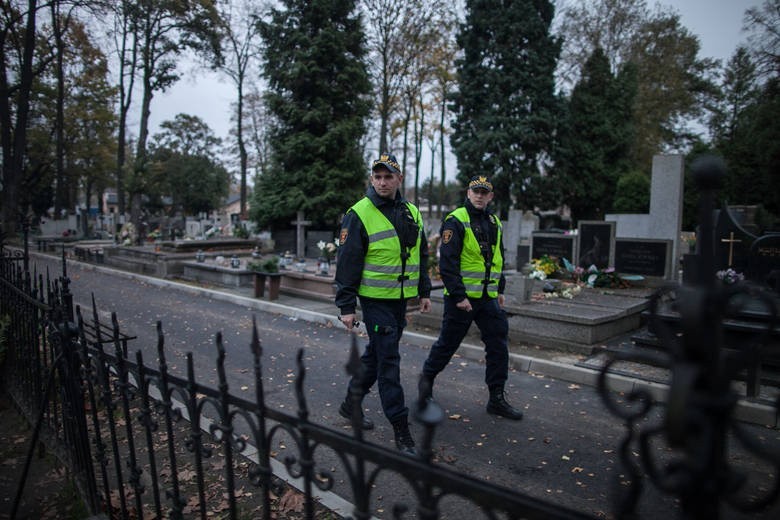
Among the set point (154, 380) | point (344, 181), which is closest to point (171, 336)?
point (154, 380)

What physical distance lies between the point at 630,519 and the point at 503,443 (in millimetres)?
3107

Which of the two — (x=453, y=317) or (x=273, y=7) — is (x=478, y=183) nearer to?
(x=453, y=317)

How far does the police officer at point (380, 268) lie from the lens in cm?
373

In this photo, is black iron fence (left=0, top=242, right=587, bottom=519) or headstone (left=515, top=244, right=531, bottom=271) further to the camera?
headstone (left=515, top=244, right=531, bottom=271)

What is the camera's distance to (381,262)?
3.84 m

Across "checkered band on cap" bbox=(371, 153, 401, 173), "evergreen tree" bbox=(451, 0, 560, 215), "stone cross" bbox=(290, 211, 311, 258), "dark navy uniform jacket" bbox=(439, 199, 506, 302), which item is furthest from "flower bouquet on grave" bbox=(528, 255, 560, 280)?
"evergreen tree" bbox=(451, 0, 560, 215)

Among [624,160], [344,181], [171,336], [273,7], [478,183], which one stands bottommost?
[171,336]

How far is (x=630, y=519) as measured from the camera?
113 cm

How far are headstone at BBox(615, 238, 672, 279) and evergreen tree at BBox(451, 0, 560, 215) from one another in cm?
1528

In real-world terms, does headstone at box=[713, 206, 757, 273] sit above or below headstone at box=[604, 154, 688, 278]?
below

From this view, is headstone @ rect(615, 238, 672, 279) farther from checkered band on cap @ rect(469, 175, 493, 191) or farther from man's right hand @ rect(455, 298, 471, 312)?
man's right hand @ rect(455, 298, 471, 312)

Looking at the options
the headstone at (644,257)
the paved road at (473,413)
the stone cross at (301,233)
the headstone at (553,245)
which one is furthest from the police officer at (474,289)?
the stone cross at (301,233)

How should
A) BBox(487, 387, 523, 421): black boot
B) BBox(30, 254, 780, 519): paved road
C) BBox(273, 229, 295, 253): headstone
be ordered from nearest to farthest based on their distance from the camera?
BBox(30, 254, 780, 519): paved road → BBox(487, 387, 523, 421): black boot → BBox(273, 229, 295, 253): headstone

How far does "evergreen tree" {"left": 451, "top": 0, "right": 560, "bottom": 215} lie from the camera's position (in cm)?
2517
